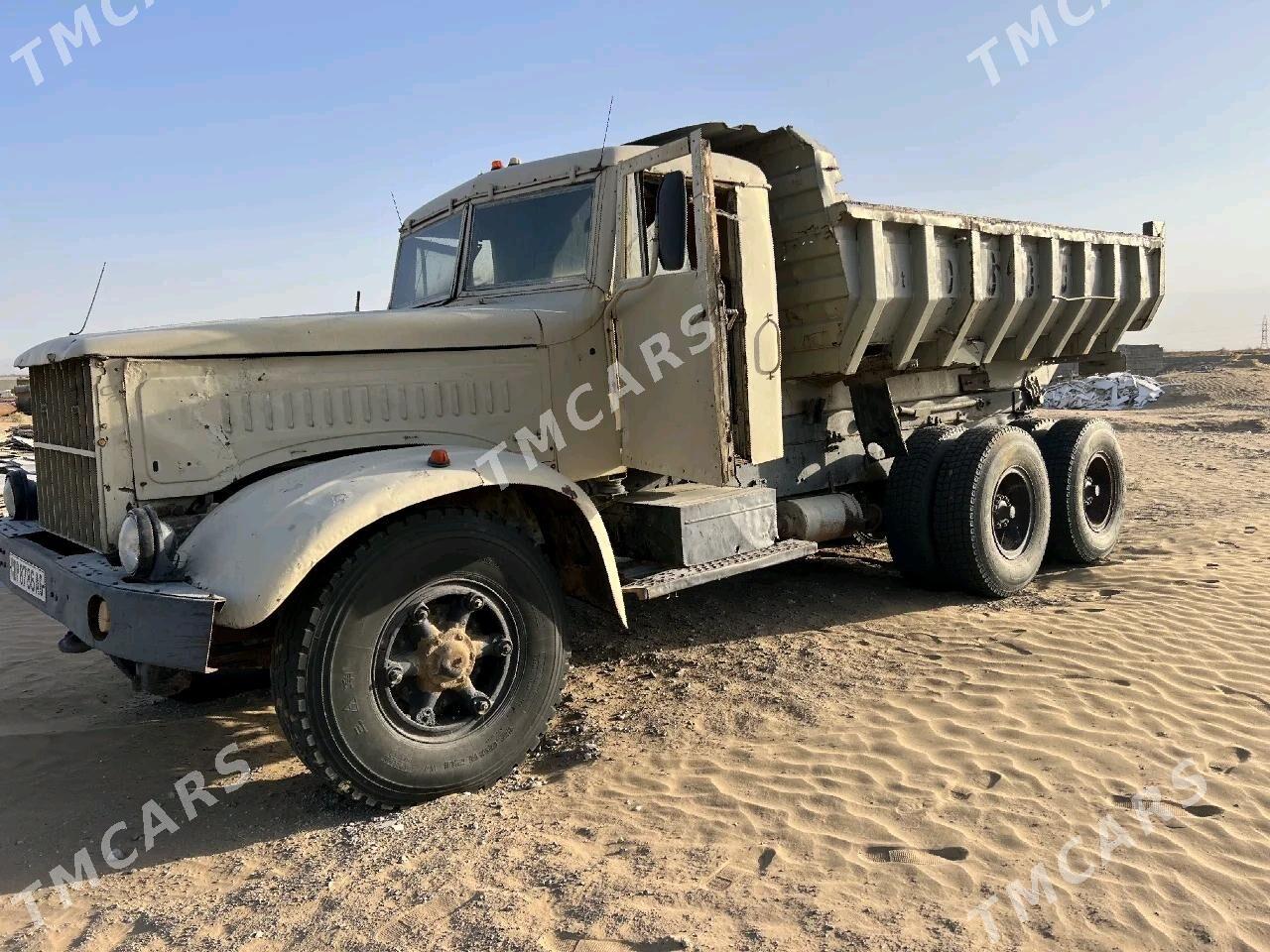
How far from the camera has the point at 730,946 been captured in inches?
96.3

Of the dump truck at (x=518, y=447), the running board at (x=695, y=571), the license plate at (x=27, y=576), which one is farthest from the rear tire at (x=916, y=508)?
the license plate at (x=27, y=576)

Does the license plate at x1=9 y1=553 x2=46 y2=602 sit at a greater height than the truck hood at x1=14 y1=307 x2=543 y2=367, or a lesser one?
lesser

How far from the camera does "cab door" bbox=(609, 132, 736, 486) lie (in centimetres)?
398

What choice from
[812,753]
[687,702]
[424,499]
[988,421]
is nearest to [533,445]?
[424,499]

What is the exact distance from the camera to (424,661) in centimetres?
329

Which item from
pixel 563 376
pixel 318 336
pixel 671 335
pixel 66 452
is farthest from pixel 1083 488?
pixel 66 452

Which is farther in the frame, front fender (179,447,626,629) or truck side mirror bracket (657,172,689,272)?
truck side mirror bracket (657,172,689,272)

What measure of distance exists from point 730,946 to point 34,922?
208 cm

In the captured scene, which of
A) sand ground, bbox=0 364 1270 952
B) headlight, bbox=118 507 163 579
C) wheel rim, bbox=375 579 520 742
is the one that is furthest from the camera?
wheel rim, bbox=375 579 520 742

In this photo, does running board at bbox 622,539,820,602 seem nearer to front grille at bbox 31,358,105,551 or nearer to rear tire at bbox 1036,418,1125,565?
front grille at bbox 31,358,105,551

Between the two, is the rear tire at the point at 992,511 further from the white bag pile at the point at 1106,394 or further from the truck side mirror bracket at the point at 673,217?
the white bag pile at the point at 1106,394

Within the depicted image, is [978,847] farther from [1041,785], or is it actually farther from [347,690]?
[347,690]

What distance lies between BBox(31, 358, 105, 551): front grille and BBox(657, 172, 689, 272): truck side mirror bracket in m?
2.26

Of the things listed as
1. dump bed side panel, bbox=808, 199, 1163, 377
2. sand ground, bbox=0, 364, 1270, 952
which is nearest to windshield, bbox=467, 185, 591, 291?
dump bed side panel, bbox=808, 199, 1163, 377
